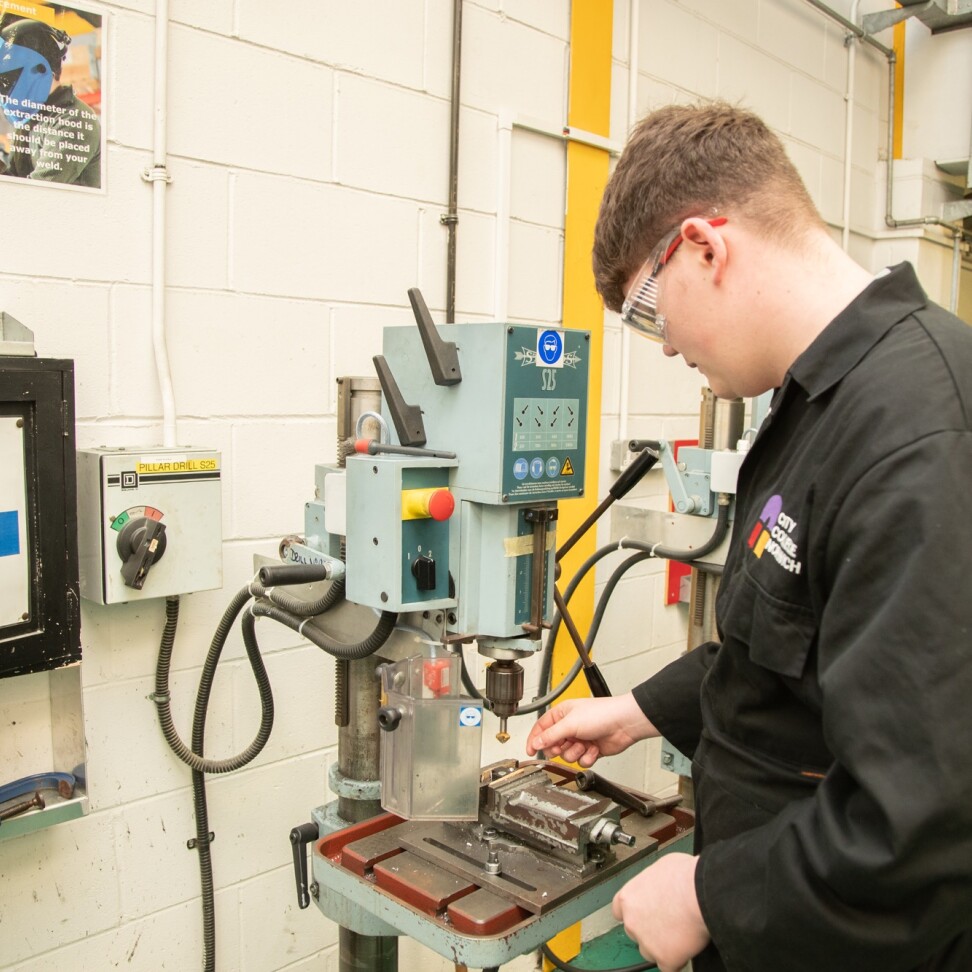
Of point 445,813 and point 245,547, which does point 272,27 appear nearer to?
point 245,547

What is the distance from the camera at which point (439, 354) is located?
3.63ft

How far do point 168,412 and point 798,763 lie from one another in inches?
41.2

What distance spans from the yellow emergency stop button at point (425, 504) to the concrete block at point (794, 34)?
85.1 inches

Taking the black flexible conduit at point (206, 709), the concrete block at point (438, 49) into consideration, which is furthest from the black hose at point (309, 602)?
the concrete block at point (438, 49)

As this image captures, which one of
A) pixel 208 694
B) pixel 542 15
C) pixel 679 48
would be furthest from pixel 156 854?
pixel 679 48

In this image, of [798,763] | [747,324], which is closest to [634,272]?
[747,324]

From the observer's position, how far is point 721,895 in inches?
32.4

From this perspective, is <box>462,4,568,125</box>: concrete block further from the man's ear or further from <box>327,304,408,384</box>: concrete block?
the man's ear

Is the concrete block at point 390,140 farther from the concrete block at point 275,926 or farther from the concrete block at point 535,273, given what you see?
the concrete block at point 275,926

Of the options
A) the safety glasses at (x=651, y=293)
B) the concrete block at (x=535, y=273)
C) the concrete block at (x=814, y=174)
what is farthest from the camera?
the concrete block at (x=814, y=174)

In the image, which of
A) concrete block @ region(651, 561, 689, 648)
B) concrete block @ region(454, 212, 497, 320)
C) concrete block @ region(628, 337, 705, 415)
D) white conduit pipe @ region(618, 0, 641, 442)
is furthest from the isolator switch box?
concrete block @ region(651, 561, 689, 648)

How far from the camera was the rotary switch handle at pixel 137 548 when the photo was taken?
134 cm

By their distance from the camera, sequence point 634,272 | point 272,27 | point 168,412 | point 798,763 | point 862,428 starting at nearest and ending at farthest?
point 862,428 → point 798,763 → point 634,272 → point 168,412 → point 272,27

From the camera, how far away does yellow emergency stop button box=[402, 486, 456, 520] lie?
107cm
